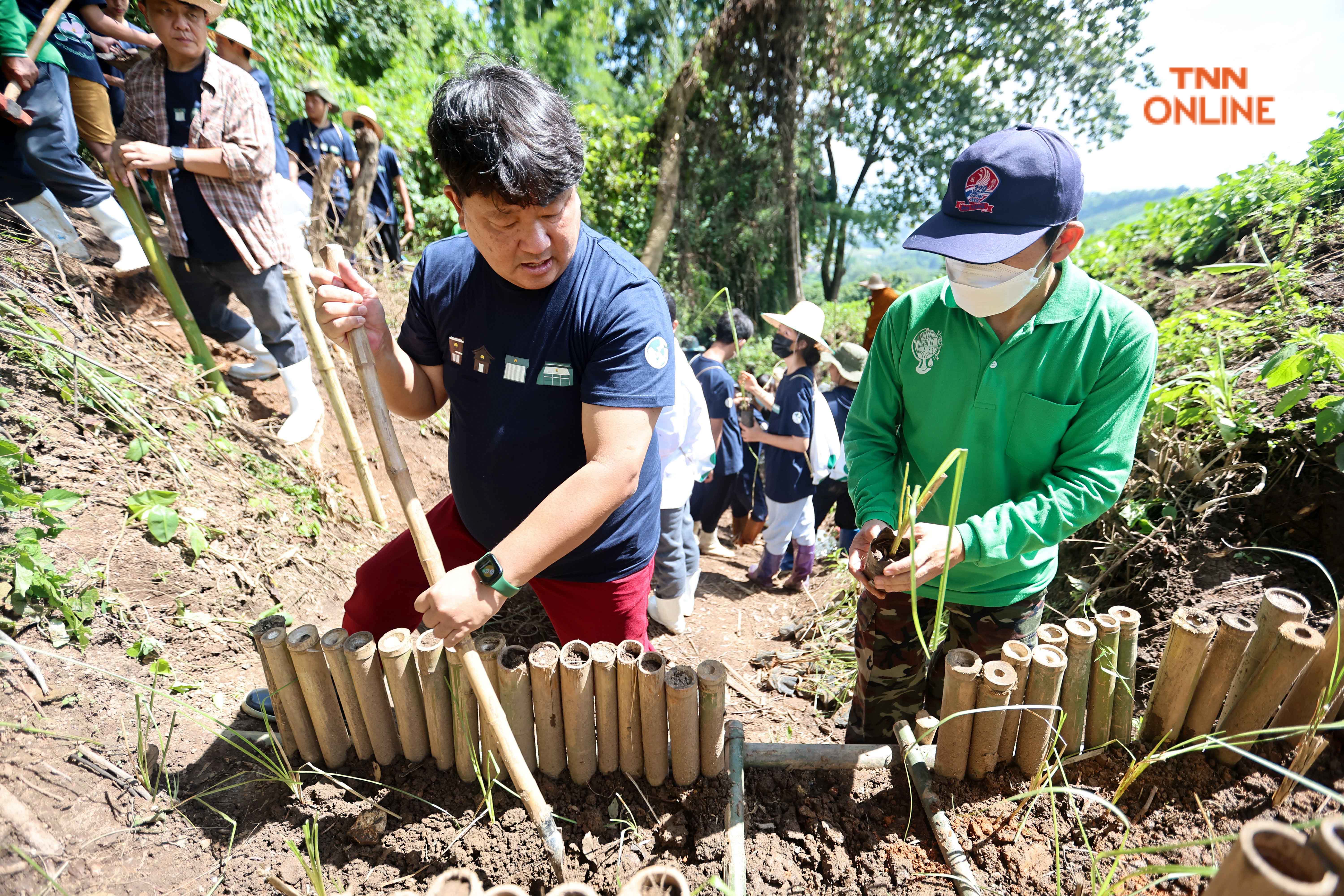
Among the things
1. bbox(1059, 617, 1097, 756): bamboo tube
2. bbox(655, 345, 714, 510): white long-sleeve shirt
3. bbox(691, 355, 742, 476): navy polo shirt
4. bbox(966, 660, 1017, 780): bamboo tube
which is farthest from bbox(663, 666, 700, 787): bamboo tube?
bbox(691, 355, 742, 476): navy polo shirt

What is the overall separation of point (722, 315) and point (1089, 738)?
8.87m

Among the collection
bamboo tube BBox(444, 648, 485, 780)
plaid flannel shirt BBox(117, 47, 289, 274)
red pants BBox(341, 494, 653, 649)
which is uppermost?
plaid flannel shirt BBox(117, 47, 289, 274)

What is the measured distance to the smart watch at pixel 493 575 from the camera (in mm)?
1601

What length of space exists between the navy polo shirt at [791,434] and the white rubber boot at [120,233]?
160 inches

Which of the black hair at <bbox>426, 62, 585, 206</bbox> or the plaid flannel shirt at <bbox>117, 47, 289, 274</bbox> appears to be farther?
the plaid flannel shirt at <bbox>117, 47, 289, 274</bbox>

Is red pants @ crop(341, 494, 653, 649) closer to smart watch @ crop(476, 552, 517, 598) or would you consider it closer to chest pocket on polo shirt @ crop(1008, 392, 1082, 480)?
smart watch @ crop(476, 552, 517, 598)

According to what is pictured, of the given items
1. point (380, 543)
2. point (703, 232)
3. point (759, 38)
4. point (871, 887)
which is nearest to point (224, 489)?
point (380, 543)

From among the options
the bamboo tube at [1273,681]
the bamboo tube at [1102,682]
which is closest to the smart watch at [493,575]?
the bamboo tube at [1102,682]

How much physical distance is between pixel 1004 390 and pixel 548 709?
5.33 feet

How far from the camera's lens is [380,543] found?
13.6ft

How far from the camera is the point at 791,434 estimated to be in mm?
4453

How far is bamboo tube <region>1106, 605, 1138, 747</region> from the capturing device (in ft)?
6.15

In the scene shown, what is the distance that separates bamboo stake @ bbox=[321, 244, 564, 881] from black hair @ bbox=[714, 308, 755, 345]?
3.25 metres

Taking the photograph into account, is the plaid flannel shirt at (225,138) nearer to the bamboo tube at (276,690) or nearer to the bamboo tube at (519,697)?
the bamboo tube at (276,690)
